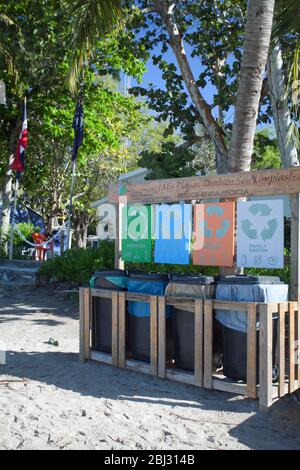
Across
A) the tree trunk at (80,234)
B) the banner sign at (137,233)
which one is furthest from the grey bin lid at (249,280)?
the tree trunk at (80,234)

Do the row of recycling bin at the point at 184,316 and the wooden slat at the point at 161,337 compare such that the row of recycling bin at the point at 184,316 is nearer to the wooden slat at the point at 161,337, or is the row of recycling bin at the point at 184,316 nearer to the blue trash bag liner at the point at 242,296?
the blue trash bag liner at the point at 242,296

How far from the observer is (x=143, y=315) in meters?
5.61

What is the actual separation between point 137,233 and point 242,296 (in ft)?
6.69

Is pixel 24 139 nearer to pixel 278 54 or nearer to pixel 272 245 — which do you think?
pixel 278 54

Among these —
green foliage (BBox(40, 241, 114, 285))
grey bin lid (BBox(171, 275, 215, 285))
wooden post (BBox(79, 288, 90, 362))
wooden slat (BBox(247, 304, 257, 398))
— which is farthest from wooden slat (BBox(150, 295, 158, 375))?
green foliage (BBox(40, 241, 114, 285))

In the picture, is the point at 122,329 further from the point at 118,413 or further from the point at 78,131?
the point at 78,131

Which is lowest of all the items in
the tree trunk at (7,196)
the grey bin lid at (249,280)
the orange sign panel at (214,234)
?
the grey bin lid at (249,280)

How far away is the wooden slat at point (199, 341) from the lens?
197 inches

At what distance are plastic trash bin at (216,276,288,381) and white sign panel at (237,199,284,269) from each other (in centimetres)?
36

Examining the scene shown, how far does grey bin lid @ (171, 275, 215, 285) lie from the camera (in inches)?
203

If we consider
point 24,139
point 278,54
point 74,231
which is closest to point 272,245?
point 278,54

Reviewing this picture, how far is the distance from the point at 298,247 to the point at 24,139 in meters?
Result: 13.1

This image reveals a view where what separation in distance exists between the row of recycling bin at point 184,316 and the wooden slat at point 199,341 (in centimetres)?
14
